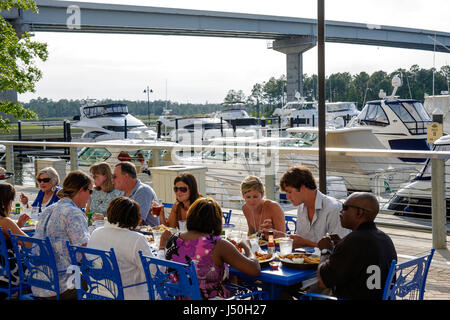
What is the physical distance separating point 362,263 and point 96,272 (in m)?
1.91

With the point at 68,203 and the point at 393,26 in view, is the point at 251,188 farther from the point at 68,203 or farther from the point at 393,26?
the point at 393,26

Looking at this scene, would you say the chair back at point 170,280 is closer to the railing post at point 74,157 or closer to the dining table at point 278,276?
the dining table at point 278,276

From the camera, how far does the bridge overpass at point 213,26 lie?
4822cm

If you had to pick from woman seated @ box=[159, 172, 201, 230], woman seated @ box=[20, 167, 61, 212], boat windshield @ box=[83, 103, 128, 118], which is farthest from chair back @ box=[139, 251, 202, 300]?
boat windshield @ box=[83, 103, 128, 118]

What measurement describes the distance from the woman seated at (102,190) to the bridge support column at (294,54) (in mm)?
66213

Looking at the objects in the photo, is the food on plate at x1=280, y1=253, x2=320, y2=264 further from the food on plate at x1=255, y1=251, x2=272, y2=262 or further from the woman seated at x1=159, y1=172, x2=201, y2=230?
the woman seated at x1=159, y1=172, x2=201, y2=230

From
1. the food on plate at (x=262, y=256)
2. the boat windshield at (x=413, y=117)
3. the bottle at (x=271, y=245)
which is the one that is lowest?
the food on plate at (x=262, y=256)

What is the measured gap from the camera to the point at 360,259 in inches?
149

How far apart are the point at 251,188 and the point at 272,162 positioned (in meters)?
5.52

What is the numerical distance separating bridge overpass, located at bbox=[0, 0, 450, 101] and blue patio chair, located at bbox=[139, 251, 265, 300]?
31.9 meters

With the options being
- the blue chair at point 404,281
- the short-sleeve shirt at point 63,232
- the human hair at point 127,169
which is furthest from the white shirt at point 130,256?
the human hair at point 127,169

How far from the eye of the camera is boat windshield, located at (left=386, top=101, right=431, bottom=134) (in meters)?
23.0
